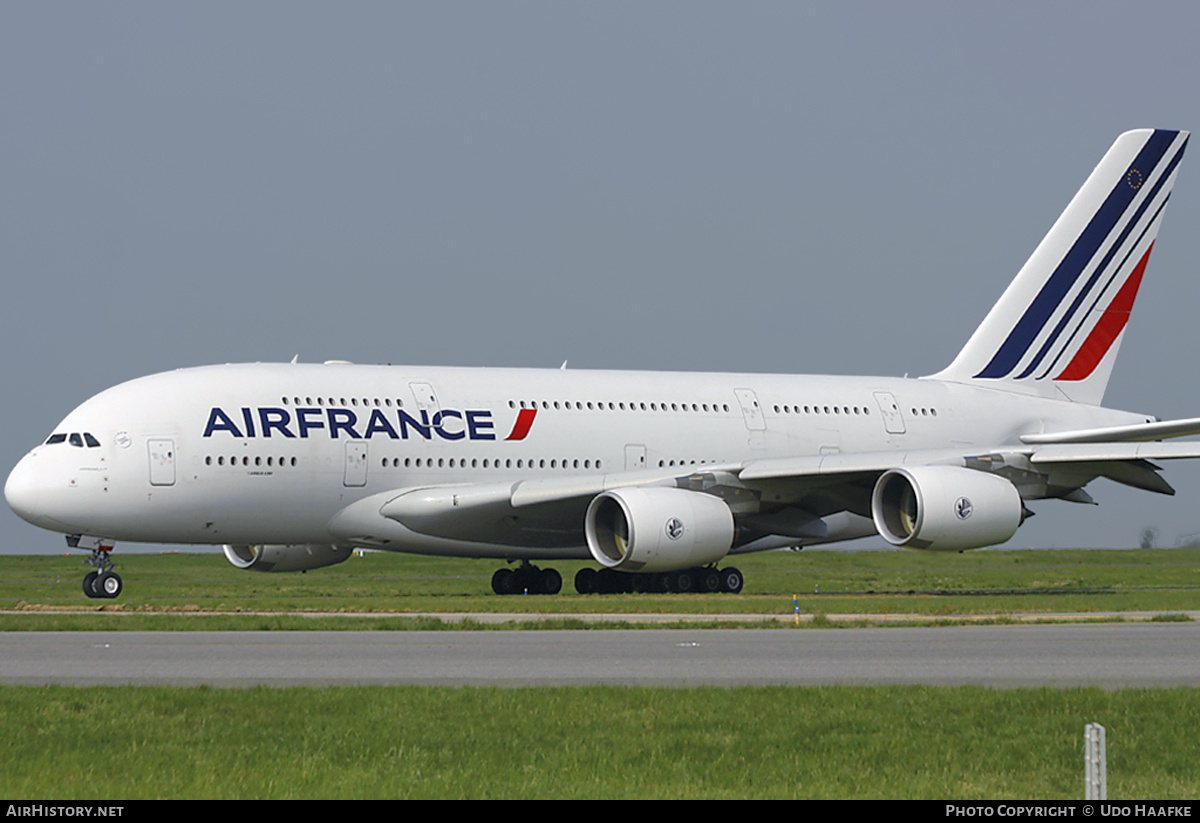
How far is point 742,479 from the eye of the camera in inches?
1309

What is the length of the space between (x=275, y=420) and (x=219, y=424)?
1103mm

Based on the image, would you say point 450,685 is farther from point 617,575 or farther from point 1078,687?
point 617,575

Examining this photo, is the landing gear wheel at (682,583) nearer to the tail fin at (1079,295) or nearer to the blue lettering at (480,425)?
the blue lettering at (480,425)

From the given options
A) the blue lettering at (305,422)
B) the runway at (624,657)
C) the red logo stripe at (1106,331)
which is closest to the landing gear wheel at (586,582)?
the blue lettering at (305,422)

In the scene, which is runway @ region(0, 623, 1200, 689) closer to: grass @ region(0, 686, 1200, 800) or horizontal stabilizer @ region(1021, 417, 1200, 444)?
grass @ region(0, 686, 1200, 800)

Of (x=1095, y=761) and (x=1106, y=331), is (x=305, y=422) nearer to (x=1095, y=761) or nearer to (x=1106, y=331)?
(x=1106, y=331)

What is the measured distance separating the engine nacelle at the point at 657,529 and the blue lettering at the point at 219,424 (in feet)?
23.5

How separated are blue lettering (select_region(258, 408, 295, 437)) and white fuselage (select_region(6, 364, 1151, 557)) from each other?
3 centimetres

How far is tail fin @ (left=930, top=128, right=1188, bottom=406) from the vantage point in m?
43.2

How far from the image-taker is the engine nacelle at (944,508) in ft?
102

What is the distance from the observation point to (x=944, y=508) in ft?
102

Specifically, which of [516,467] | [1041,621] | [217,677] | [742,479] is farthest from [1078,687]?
[516,467]

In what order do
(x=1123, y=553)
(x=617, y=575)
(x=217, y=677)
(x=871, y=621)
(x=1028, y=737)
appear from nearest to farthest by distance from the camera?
(x=1028, y=737)
(x=217, y=677)
(x=871, y=621)
(x=617, y=575)
(x=1123, y=553)
